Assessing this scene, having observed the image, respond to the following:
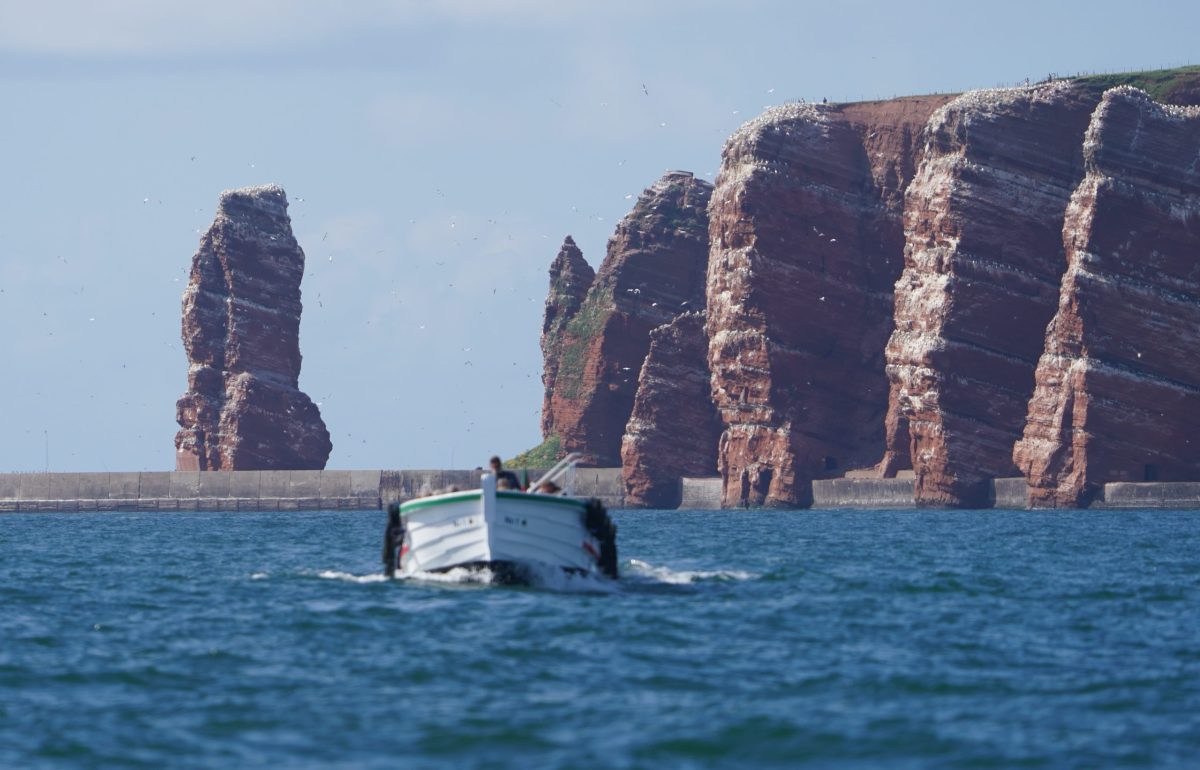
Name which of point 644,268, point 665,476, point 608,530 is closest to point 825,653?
point 608,530

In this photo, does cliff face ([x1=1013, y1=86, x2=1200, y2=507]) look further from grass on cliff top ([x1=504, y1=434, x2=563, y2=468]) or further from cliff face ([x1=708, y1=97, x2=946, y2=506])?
grass on cliff top ([x1=504, y1=434, x2=563, y2=468])

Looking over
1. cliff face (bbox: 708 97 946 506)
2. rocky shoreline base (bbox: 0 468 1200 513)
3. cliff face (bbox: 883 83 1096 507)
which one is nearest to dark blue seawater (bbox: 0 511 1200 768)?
cliff face (bbox: 883 83 1096 507)

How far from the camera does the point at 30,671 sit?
96.7 feet

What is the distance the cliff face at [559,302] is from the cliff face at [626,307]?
15.4ft

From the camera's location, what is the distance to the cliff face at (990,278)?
117562 mm

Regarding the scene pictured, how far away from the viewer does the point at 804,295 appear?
434 ft

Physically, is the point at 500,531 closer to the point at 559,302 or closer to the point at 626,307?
the point at 626,307

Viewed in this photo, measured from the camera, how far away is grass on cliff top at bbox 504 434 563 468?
155625 mm

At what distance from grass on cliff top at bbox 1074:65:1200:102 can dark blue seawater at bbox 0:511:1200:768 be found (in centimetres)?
8258

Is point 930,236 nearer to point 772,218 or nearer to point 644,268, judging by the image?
point 772,218

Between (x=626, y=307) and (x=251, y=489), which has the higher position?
(x=626, y=307)

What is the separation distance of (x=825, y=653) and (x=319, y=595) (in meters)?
14.5

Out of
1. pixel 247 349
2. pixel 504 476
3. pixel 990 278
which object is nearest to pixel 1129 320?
pixel 990 278

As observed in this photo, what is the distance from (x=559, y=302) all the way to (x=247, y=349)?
92.5ft
